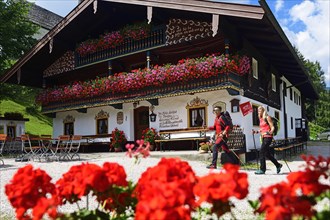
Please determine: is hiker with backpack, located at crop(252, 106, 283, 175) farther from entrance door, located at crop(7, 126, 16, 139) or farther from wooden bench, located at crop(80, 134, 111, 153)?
entrance door, located at crop(7, 126, 16, 139)

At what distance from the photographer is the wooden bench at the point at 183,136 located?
1315 cm

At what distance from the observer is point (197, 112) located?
14094 mm

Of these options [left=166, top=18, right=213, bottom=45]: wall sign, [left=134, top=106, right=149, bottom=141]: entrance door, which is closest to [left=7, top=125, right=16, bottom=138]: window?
[left=134, top=106, right=149, bottom=141]: entrance door

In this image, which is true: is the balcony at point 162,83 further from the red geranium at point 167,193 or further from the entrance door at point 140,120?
the red geranium at point 167,193

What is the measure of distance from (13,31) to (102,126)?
8903 millimetres

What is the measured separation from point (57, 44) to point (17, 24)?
545cm

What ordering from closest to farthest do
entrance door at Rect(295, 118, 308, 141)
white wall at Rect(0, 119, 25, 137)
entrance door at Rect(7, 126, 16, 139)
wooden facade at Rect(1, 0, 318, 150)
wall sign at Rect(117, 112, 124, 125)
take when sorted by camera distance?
1. wooden facade at Rect(1, 0, 318, 150)
2. wall sign at Rect(117, 112, 124, 125)
3. white wall at Rect(0, 119, 25, 137)
4. entrance door at Rect(7, 126, 16, 139)
5. entrance door at Rect(295, 118, 308, 141)

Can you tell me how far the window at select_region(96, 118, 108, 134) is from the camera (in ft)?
57.0

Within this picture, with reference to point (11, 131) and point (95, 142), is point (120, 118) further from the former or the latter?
point (11, 131)

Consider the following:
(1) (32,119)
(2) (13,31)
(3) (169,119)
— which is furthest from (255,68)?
(1) (32,119)

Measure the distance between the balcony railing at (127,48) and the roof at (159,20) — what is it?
851mm

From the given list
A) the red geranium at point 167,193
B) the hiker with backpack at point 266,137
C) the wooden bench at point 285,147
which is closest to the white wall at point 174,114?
the wooden bench at point 285,147

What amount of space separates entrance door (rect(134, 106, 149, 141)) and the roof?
175 inches

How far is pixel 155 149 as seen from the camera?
14555mm
